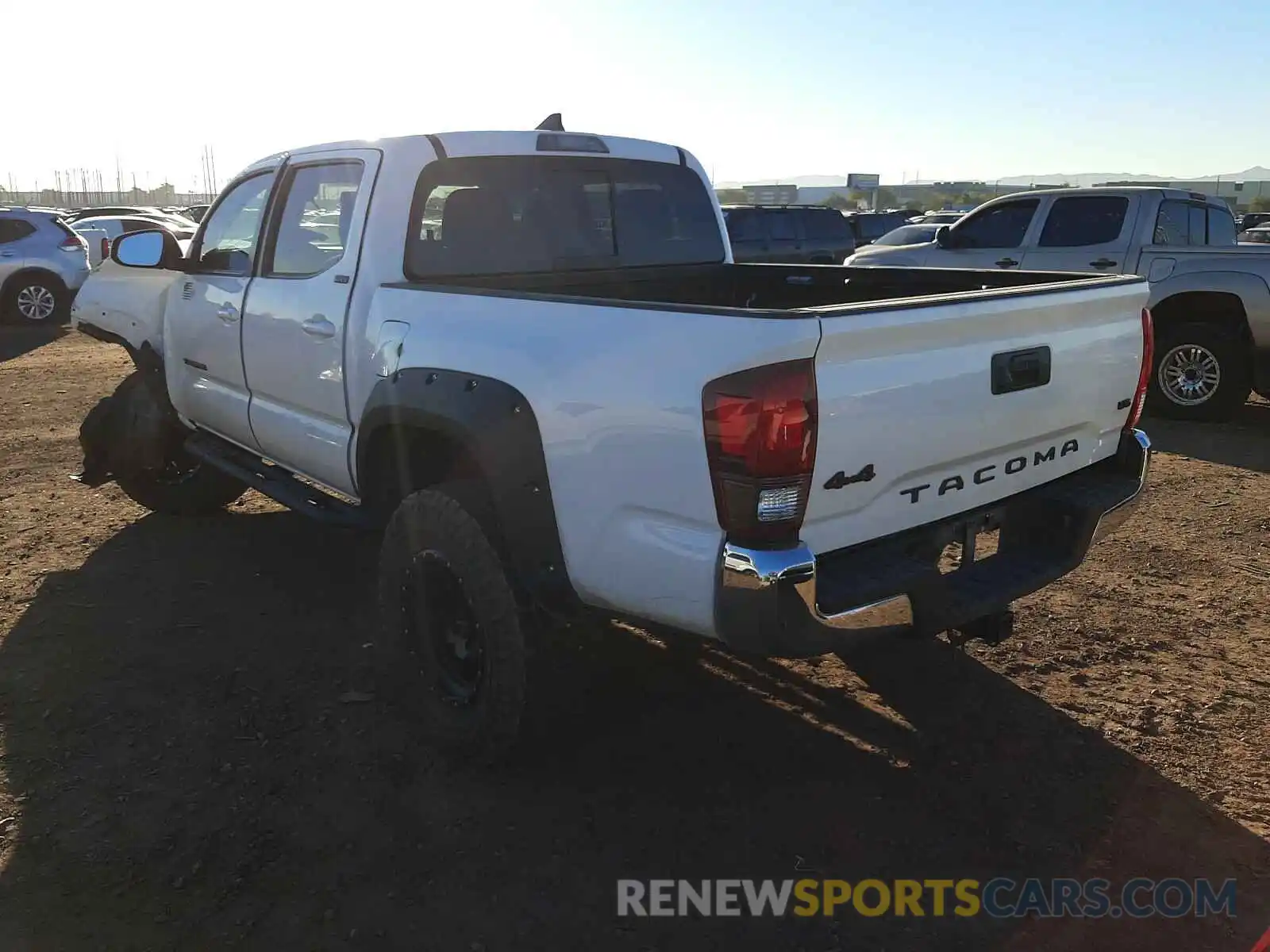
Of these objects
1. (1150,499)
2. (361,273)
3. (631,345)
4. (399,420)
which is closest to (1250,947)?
(631,345)

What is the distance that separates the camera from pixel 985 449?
9.48 feet

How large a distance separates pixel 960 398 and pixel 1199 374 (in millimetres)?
6852

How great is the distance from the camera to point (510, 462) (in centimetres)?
288

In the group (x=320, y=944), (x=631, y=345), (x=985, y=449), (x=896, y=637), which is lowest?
(x=320, y=944)

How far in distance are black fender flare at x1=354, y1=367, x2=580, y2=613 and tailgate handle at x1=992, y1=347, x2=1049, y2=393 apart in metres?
1.29

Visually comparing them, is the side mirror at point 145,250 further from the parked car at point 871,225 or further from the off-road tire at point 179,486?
the parked car at point 871,225

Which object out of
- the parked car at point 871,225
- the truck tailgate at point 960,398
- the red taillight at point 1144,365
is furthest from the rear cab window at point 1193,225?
the parked car at point 871,225

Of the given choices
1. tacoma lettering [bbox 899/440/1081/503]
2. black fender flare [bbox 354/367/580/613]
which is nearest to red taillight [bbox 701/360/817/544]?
tacoma lettering [bbox 899/440/1081/503]

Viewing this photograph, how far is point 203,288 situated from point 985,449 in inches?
151

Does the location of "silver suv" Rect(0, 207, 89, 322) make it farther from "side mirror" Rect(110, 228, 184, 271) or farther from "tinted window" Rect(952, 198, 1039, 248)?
"tinted window" Rect(952, 198, 1039, 248)

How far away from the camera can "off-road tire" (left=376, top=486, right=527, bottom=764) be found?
3025 millimetres

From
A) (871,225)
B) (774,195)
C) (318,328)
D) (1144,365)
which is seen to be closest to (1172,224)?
(1144,365)

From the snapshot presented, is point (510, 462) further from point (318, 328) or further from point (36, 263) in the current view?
point (36, 263)

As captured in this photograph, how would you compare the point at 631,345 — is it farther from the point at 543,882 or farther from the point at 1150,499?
the point at 1150,499
